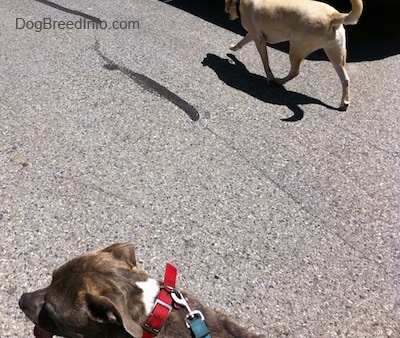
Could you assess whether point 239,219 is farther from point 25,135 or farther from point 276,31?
point 276,31

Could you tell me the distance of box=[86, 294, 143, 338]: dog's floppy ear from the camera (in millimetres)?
1846

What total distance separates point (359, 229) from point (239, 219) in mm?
1009

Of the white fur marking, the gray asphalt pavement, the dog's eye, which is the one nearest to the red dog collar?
the white fur marking

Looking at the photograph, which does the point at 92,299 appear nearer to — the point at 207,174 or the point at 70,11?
the point at 207,174

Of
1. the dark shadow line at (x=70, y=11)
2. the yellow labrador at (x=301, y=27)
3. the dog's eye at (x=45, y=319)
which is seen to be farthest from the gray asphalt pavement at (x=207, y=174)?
the dog's eye at (x=45, y=319)

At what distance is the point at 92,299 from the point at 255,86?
15.5ft

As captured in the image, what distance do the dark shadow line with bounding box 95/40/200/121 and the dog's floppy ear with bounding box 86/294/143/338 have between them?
3.48m

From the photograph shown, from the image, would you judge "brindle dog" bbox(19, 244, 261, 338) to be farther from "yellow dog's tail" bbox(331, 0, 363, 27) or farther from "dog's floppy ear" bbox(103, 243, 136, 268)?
"yellow dog's tail" bbox(331, 0, 363, 27)

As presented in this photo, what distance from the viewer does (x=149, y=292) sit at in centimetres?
210

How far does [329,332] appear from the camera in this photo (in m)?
3.12

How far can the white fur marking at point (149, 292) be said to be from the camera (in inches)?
81.4

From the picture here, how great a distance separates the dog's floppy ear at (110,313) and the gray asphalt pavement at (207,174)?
3.59 feet

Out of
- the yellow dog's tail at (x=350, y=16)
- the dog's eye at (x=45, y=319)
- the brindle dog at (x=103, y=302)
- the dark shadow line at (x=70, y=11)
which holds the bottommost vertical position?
the dark shadow line at (x=70, y=11)

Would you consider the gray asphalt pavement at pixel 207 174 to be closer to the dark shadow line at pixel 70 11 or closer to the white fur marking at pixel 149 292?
the dark shadow line at pixel 70 11
